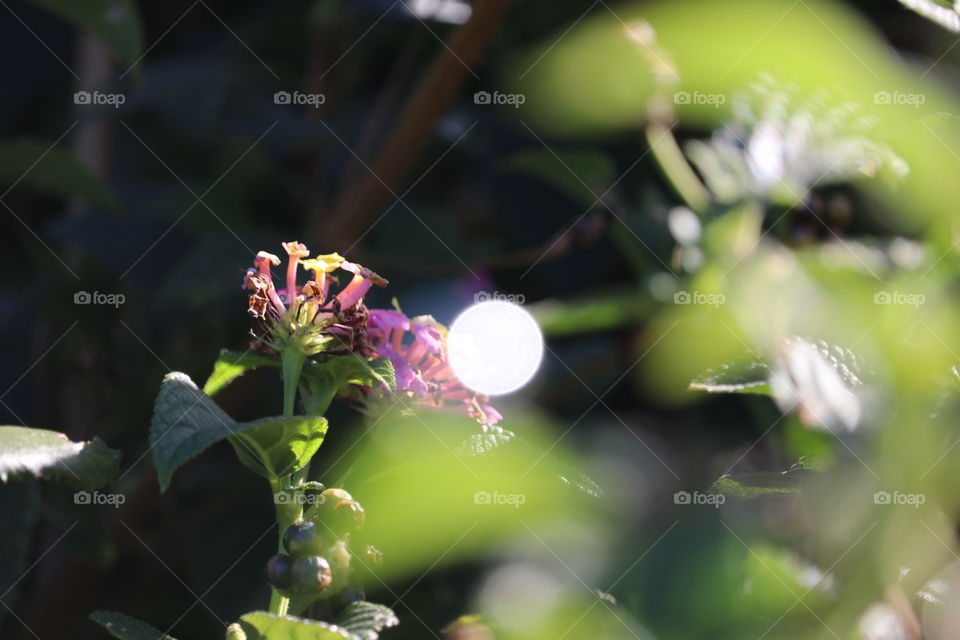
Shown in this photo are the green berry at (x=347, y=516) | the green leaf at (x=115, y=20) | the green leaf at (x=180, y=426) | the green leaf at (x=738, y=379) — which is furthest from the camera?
the green leaf at (x=115, y=20)

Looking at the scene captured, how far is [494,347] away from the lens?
927mm

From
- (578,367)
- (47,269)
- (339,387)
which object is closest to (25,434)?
(339,387)

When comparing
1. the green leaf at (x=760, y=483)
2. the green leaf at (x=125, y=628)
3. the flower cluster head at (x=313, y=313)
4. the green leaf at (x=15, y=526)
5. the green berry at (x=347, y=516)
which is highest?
the flower cluster head at (x=313, y=313)

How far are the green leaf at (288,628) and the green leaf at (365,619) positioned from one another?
16 millimetres

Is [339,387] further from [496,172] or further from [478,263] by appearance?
[496,172]

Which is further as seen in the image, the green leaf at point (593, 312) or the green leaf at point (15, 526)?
the green leaf at point (593, 312)

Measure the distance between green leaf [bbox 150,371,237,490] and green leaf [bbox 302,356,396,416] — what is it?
0.09 m

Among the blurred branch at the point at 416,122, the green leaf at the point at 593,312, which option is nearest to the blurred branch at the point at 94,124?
the blurred branch at the point at 416,122

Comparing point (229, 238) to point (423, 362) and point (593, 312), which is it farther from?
point (423, 362)

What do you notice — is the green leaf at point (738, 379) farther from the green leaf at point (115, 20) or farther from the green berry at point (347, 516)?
the green leaf at point (115, 20)

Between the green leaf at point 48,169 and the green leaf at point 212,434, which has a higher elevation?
the green leaf at point 48,169

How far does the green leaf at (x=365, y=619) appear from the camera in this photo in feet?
1.89

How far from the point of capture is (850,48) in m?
1.24

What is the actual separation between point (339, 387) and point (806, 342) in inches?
15.7
